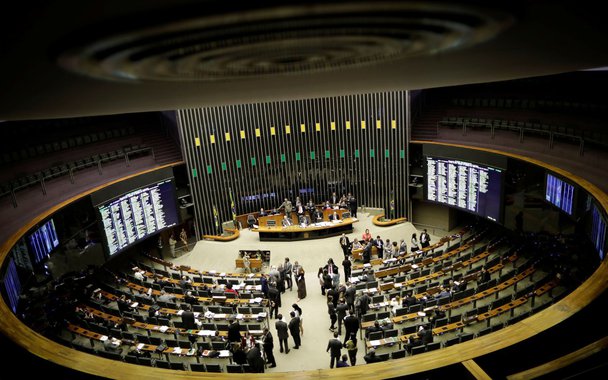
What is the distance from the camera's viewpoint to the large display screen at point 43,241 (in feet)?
32.2

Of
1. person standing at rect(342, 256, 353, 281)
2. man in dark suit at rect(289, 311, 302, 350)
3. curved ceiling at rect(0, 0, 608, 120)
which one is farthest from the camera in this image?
person standing at rect(342, 256, 353, 281)

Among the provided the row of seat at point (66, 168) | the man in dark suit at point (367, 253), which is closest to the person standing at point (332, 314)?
the man in dark suit at point (367, 253)

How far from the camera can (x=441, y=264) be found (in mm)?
12602

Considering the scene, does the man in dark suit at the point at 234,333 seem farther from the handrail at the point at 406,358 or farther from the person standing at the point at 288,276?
the handrail at the point at 406,358

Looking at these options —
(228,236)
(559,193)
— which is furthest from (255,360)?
(228,236)

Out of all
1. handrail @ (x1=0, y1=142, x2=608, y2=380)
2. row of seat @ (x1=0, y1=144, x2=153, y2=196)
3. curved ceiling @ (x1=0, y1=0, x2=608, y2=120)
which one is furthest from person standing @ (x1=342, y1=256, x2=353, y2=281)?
curved ceiling @ (x1=0, y1=0, x2=608, y2=120)

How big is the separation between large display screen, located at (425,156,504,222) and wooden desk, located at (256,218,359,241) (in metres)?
3.56

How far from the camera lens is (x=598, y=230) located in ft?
26.9

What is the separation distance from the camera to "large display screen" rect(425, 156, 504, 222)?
1320 cm

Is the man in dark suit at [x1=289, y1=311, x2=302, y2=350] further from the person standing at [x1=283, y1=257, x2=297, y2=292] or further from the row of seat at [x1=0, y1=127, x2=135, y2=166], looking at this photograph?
the row of seat at [x1=0, y1=127, x2=135, y2=166]

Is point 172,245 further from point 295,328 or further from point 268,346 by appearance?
point 268,346

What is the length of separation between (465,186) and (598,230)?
6.34 meters

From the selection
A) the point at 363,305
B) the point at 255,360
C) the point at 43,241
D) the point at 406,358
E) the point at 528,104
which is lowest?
the point at 363,305

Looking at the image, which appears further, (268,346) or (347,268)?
(347,268)
